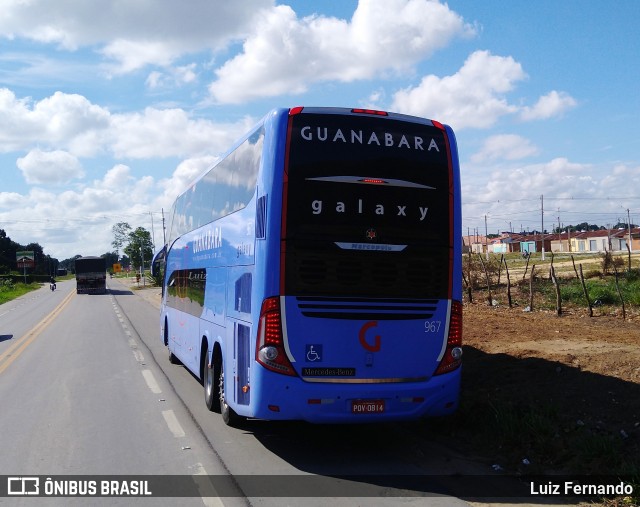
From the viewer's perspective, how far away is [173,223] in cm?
1538

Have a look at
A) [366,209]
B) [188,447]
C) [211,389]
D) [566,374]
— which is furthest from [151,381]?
[566,374]

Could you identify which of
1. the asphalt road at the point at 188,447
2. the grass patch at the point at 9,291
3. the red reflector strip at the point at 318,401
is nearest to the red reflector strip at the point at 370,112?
the red reflector strip at the point at 318,401

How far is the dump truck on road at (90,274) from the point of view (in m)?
57.7

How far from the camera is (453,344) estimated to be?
7.11m

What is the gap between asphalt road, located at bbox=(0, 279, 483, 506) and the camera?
5.95 metres

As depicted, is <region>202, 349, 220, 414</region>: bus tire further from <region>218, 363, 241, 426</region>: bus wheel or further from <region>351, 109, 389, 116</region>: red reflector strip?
<region>351, 109, 389, 116</region>: red reflector strip

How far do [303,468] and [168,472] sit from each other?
1.38 meters

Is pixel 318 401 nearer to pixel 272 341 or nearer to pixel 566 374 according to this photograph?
pixel 272 341

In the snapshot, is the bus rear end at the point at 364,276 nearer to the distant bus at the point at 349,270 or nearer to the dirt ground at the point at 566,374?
the distant bus at the point at 349,270

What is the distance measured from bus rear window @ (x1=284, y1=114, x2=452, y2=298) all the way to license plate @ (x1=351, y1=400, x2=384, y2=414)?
1.12m

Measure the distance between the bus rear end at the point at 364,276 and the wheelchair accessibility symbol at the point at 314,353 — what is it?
0.03 feet

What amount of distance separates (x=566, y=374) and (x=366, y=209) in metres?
3.97

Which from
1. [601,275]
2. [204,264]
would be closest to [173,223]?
[204,264]

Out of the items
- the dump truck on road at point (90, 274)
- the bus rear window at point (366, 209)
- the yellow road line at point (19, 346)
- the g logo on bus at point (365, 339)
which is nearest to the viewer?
the bus rear window at point (366, 209)
